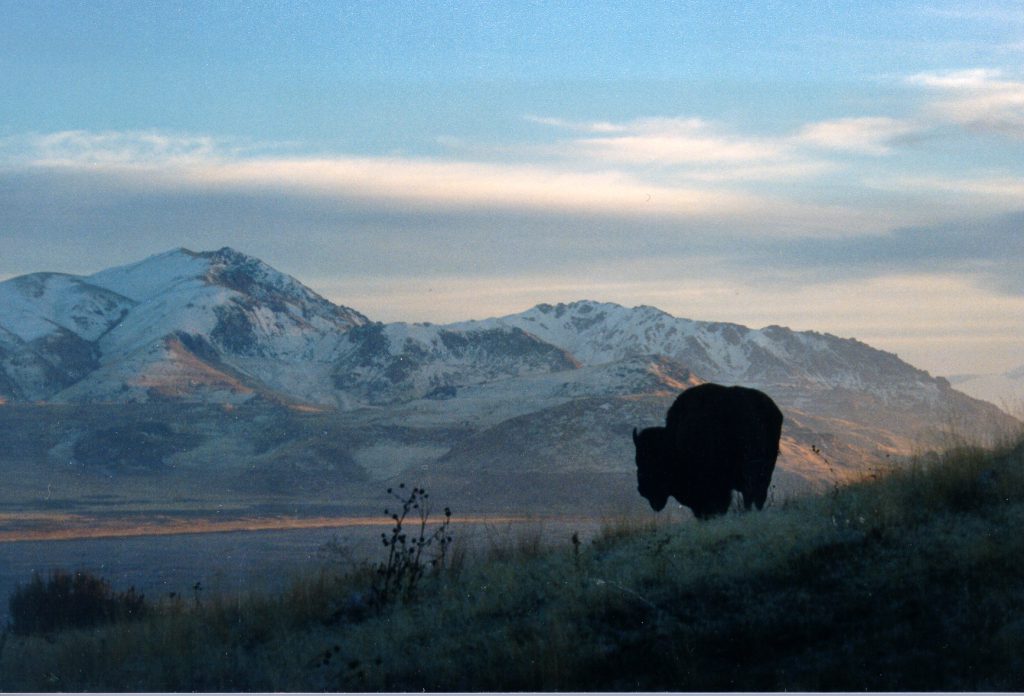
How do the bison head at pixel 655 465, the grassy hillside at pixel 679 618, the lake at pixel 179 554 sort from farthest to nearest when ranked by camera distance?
1. the lake at pixel 179 554
2. the bison head at pixel 655 465
3. the grassy hillside at pixel 679 618

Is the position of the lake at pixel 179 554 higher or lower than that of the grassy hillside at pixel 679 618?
lower

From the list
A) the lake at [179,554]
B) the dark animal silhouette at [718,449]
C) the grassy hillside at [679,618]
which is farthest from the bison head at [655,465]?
the lake at [179,554]

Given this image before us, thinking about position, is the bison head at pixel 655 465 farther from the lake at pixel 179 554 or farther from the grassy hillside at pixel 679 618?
the lake at pixel 179 554

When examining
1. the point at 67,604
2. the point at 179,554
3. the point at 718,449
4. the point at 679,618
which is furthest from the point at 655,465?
the point at 179,554

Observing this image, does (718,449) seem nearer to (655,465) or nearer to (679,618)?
(655,465)

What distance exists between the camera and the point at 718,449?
18062mm

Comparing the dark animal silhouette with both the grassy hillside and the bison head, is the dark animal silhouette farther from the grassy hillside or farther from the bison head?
the grassy hillside

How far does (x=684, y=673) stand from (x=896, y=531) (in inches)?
146

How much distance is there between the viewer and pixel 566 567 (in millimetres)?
15422

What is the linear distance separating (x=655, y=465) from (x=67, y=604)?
31.5ft

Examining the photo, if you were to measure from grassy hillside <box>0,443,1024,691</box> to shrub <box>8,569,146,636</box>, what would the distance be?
254 cm

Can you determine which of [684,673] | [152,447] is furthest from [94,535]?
[152,447]

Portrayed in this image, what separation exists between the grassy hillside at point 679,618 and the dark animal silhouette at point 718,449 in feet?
3.18

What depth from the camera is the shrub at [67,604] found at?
19.6 meters
